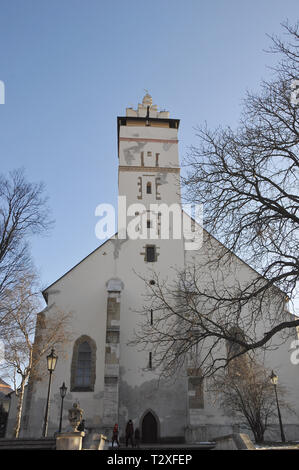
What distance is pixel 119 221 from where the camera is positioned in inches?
917

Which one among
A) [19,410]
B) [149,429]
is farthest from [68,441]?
[19,410]

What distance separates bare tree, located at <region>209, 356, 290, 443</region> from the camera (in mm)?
15797

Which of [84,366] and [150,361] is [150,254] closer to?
[150,361]

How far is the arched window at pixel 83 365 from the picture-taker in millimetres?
18516

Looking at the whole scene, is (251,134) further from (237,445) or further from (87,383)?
(87,383)

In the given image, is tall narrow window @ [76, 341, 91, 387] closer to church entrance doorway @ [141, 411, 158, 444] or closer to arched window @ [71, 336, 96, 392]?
arched window @ [71, 336, 96, 392]

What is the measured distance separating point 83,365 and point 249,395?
7.69 m

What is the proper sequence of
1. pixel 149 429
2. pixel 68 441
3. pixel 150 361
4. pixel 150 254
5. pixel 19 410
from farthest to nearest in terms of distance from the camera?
pixel 150 254 < pixel 150 361 < pixel 149 429 < pixel 19 410 < pixel 68 441

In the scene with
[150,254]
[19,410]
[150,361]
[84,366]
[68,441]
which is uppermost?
[150,254]

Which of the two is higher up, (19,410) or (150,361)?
(150,361)

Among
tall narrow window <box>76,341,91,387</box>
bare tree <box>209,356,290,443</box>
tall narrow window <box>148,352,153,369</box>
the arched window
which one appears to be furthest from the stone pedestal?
tall narrow window <box>148,352,153,369</box>

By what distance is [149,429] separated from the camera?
59.4 ft

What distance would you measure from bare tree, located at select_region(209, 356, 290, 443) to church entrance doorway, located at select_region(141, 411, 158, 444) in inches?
120

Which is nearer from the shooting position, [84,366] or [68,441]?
[68,441]
